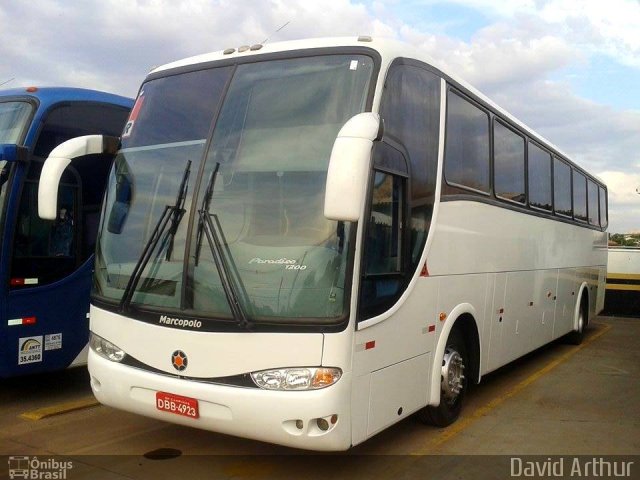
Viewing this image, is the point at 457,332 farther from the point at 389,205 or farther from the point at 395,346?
the point at 389,205

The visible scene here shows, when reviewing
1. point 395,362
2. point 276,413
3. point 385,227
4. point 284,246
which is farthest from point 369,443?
point 284,246

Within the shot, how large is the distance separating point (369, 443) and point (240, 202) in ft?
8.41

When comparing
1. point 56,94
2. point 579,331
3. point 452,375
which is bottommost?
point 579,331

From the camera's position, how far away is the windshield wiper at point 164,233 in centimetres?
480

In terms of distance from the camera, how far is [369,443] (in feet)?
19.2

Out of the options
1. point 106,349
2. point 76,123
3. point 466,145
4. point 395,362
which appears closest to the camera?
point 395,362

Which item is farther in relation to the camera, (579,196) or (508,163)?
(579,196)

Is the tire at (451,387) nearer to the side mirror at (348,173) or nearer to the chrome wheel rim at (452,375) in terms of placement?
the chrome wheel rim at (452,375)

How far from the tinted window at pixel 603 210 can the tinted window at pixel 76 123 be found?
10856mm

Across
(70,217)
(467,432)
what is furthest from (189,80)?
(467,432)

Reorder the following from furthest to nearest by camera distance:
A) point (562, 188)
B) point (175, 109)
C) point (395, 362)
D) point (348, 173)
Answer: point (562, 188)
point (175, 109)
point (395, 362)
point (348, 173)

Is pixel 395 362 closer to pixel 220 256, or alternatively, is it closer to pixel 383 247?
pixel 383 247

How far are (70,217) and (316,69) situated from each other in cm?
365

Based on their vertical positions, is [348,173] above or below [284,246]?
above
